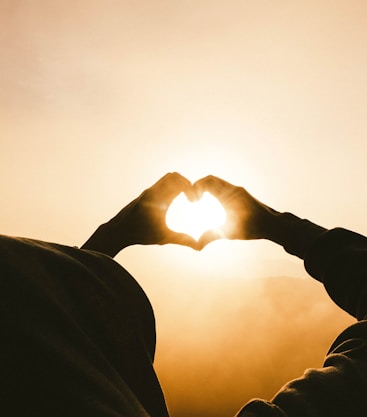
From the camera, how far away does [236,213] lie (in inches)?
101

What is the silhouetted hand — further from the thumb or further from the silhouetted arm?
the silhouetted arm

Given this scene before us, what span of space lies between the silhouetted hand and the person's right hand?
121 mm

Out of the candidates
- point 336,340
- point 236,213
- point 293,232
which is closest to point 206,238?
point 236,213

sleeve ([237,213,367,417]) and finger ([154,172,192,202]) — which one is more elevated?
finger ([154,172,192,202])

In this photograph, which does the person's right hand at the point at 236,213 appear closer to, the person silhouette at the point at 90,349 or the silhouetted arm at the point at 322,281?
the silhouetted arm at the point at 322,281

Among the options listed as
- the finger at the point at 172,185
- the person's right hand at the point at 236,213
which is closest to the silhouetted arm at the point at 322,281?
the person's right hand at the point at 236,213

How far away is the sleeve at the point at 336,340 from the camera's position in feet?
3.62

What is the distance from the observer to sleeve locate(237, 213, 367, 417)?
1.10 meters

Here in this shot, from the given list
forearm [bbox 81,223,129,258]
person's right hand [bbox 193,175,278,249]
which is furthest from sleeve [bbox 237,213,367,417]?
forearm [bbox 81,223,129,258]

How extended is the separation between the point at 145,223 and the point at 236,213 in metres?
0.66

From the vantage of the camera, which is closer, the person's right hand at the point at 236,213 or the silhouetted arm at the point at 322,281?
the silhouetted arm at the point at 322,281

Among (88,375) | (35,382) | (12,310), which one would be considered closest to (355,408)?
(88,375)

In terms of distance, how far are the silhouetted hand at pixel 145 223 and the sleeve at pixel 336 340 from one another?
77 cm

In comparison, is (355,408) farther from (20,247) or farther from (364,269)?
(20,247)
